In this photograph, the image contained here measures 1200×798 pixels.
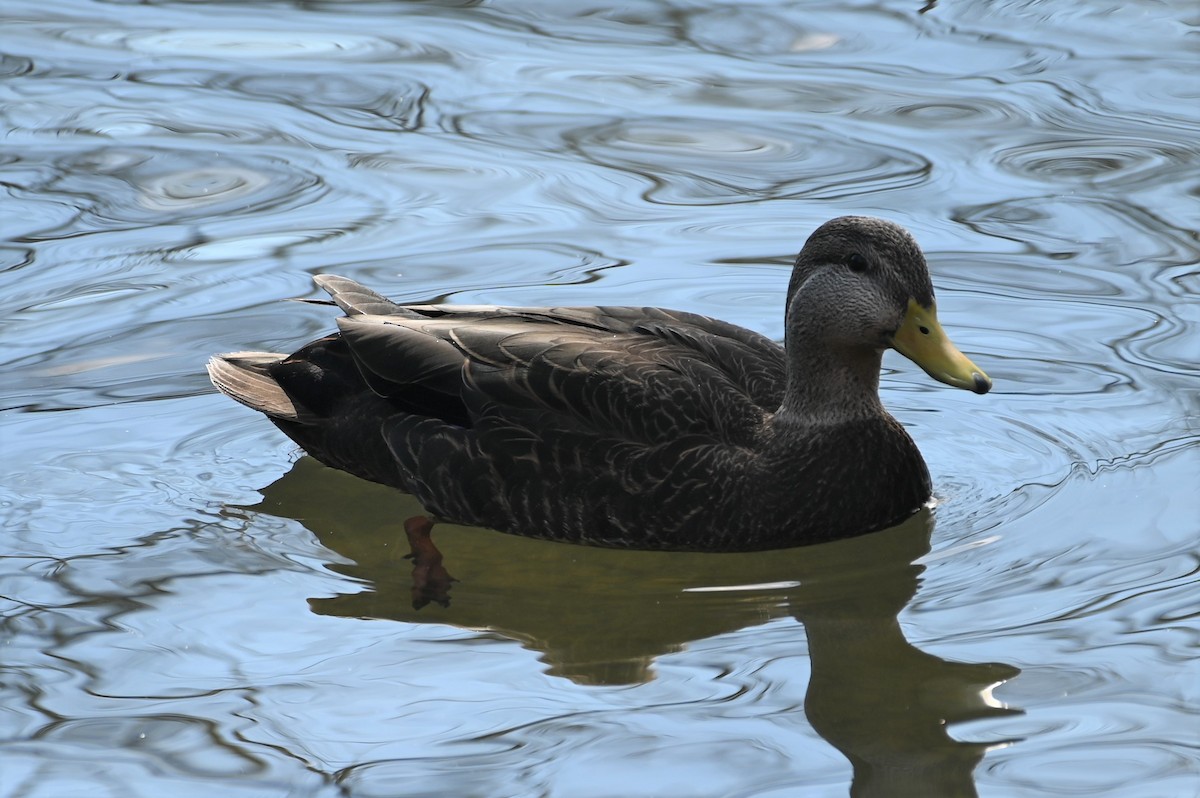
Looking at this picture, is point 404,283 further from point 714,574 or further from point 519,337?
point 714,574

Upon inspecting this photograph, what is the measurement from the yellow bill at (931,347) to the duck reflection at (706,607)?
71 centimetres

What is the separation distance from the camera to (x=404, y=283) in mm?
9828

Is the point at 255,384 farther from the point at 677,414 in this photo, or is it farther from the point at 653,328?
the point at 677,414

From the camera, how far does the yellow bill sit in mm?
7059

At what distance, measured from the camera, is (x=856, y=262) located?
284 inches

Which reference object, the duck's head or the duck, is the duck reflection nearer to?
the duck

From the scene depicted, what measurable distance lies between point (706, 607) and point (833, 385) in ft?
3.76

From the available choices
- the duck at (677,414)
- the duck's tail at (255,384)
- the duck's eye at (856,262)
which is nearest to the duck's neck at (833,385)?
the duck at (677,414)

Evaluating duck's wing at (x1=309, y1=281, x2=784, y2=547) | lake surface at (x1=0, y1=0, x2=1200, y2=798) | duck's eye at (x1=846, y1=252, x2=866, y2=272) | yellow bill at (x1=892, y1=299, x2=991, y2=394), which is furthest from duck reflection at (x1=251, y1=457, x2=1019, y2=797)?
duck's eye at (x1=846, y1=252, x2=866, y2=272)

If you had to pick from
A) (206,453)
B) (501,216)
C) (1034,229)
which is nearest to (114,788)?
(206,453)

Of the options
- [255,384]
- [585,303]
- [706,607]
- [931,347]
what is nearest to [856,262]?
[931,347]

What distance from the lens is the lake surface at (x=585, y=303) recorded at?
597cm

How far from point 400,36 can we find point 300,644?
7.84 meters

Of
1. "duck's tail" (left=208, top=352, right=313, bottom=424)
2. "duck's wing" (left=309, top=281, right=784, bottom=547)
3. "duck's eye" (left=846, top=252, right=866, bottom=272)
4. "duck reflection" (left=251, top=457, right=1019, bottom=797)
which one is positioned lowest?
"duck reflection" (left=251, top=457, right=1019, bottom=797)
